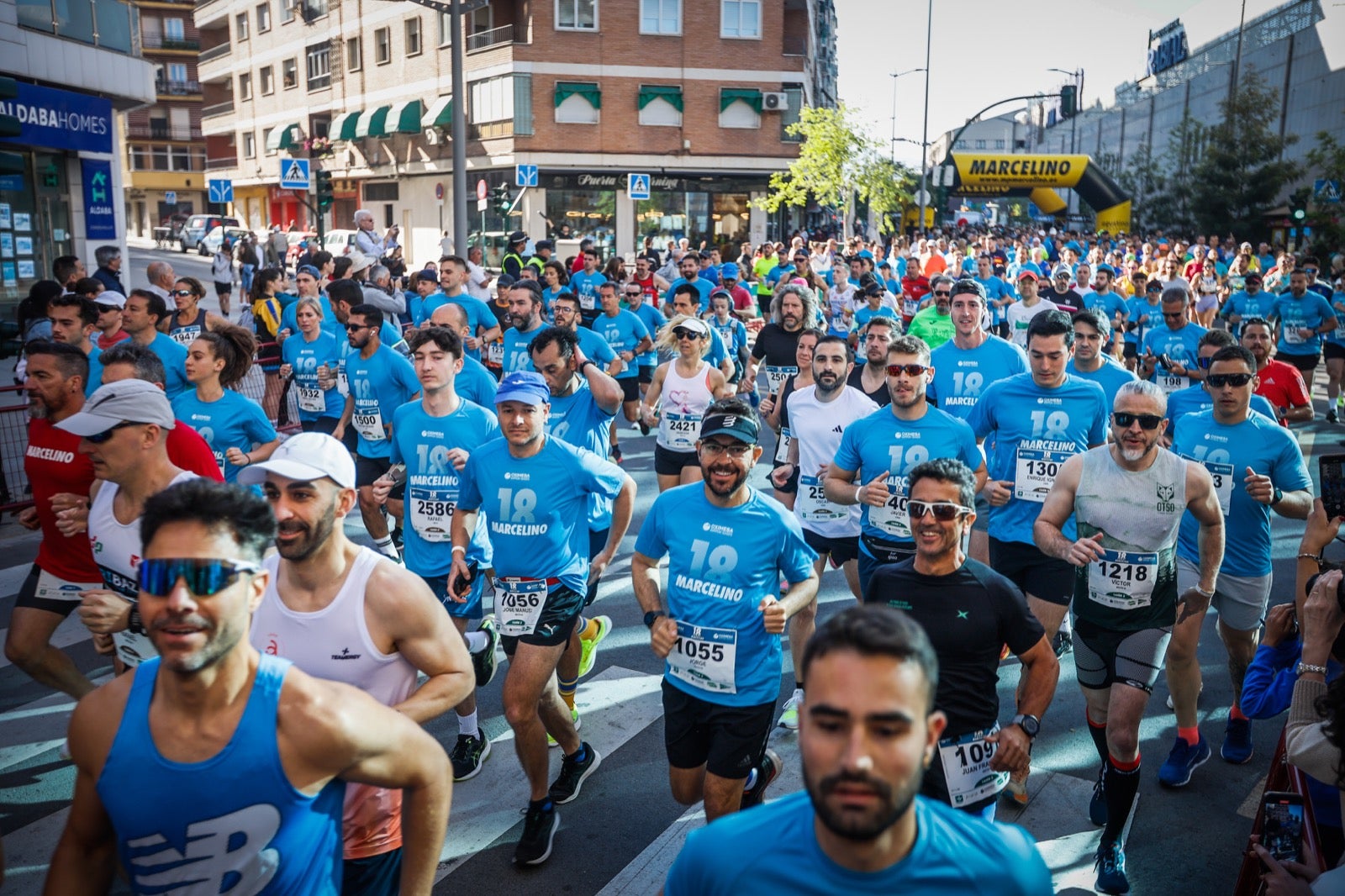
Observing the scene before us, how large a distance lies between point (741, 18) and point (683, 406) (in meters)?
36.2

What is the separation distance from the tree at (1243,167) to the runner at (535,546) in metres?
40.7

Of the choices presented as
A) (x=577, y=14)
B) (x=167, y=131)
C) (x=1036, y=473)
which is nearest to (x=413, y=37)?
(x=577, y=14)

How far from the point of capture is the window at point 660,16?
4081 cm

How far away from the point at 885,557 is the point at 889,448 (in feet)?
1.88

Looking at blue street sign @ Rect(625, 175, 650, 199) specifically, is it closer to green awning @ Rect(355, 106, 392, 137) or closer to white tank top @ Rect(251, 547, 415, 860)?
green awning @ Rect(355, 106, 392, 137)

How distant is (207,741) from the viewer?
8.04 ft

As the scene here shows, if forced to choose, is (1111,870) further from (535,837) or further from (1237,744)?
(535,837)

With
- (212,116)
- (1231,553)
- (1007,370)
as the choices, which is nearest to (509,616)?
(1231,553)

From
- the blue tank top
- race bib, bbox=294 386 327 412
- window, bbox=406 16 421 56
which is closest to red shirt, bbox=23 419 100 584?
the blue tank top

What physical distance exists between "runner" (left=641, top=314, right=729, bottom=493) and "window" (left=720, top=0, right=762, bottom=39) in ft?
116

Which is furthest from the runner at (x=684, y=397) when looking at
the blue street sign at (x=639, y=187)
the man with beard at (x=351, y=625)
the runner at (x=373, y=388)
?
the blue street sign at (x=639, y=187)

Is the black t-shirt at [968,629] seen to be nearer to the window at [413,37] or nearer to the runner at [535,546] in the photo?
the runner at [535,546]

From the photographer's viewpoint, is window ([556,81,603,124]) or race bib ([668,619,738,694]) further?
window ([556,81,603,124])

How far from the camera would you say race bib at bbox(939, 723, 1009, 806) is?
381cm
